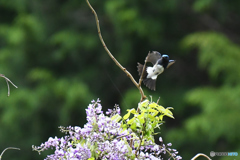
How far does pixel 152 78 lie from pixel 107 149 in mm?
168

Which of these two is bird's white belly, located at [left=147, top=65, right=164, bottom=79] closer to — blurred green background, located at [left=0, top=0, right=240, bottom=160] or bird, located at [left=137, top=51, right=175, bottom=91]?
bird, located at [left=137, top=51, right=175, bottom=91]

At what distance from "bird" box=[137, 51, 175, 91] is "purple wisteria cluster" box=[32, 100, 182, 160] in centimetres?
8

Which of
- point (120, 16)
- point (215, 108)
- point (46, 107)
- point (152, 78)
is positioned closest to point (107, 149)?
point (152, 78)

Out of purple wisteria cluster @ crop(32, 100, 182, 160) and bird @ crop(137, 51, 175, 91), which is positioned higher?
bird @ crop(137, 51, 175, 91)

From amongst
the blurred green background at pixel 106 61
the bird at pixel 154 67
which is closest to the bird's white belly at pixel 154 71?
the bird at pixel 154 67

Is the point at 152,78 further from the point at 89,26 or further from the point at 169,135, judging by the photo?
the point at 89,26

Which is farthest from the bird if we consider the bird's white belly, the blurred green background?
the blurred green background

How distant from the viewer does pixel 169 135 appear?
183 inches

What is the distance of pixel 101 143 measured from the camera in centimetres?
73

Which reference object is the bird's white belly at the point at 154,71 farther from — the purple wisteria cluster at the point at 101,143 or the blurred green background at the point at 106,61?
the blurred green background at the point at 106,61

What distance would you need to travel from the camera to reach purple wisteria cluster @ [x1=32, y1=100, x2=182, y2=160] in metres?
0.72

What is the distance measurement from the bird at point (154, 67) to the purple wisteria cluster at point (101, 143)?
85mm

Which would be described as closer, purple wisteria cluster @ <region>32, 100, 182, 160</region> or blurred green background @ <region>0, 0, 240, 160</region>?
purple wisteria cluster @ <region>32, 100, 182, 160</region>

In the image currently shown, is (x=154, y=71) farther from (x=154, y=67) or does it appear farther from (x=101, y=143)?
(x=101, y=143)
